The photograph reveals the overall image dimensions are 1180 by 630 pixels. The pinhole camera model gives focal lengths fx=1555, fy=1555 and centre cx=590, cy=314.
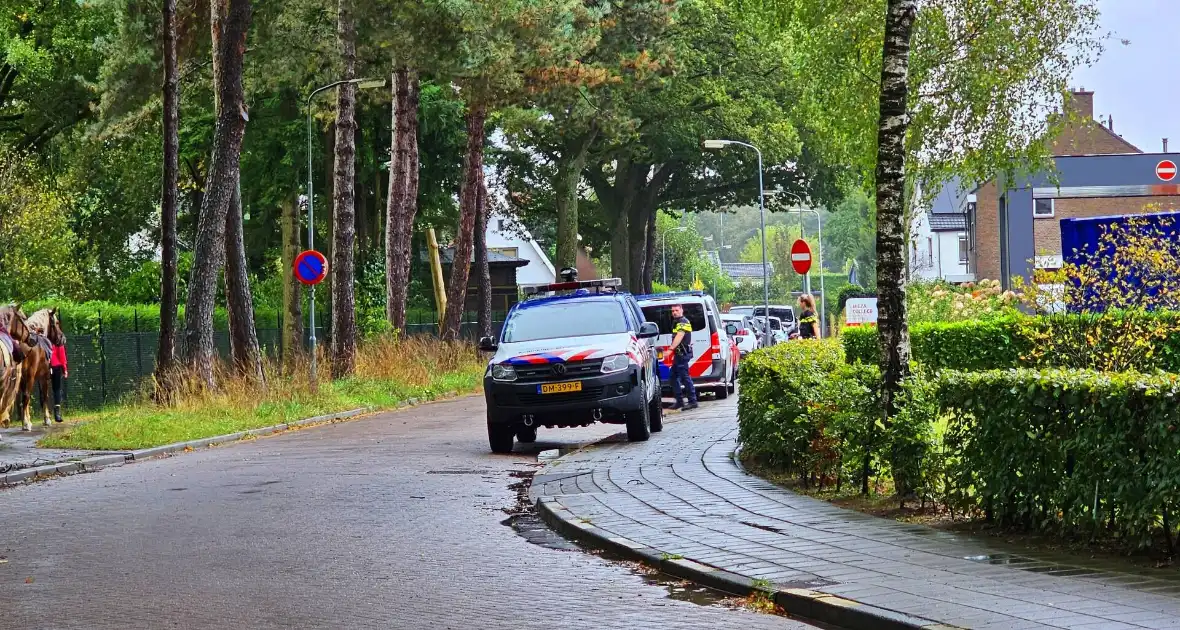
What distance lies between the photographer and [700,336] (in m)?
29.0

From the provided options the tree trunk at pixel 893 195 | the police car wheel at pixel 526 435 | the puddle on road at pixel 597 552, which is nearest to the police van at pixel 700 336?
the police car wheel at pixel 526 435

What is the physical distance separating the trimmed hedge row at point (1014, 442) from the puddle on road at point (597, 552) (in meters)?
2.28

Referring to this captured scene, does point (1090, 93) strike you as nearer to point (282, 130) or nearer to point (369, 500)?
point (282, 130)

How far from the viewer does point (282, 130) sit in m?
44.3

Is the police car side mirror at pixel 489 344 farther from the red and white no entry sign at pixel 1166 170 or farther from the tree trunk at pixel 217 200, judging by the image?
the red and white no entry sign at pixel 1166 170

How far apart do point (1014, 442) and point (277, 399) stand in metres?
19.4

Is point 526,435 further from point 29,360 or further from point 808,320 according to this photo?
point 808,320

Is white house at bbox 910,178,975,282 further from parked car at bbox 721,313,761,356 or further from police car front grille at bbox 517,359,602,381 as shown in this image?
police car front grille at bbox 517,359,602,381

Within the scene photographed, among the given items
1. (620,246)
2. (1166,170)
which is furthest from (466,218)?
(1166,170)

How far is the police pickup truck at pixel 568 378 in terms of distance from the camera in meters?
18.7

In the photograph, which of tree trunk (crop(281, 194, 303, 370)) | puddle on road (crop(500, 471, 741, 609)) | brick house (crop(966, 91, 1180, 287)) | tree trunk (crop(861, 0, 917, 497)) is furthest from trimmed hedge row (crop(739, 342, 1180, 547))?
tree trunk (crop(281, 194, 303, 370))

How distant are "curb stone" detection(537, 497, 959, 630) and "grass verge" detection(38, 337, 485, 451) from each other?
10.9m

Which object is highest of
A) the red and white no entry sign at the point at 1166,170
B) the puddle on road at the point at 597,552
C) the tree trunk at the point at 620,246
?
the red and white no entry sign at the point at 1166,170

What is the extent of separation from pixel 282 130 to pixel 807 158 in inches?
1033
